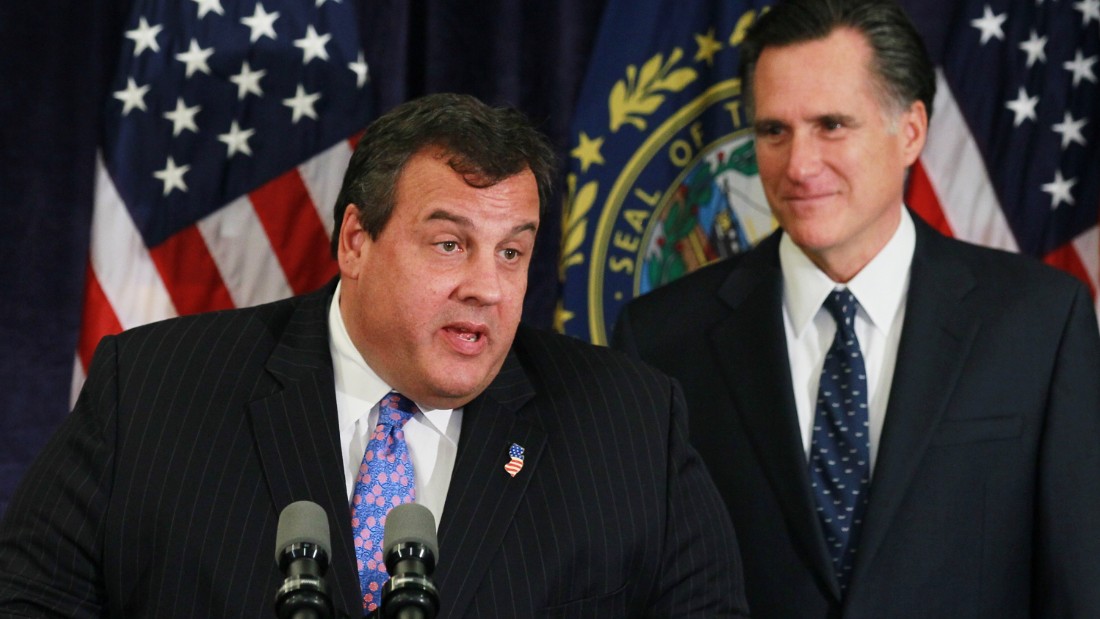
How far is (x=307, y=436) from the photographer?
219cm

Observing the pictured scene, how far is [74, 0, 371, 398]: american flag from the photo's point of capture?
351 centimetres

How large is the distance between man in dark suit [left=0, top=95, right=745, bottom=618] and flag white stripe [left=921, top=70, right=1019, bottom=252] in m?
1.61

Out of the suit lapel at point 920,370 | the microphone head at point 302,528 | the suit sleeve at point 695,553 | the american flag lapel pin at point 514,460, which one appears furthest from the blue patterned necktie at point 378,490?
the suit lapel at point 920,370

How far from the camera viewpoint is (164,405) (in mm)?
2209

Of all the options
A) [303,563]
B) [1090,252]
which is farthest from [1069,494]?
[303,563]

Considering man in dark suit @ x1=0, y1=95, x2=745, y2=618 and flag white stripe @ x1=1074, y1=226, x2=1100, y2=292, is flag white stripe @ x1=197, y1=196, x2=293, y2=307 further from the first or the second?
flag white stripe @ x1=1074, y1=226, x2=1100, y2=292

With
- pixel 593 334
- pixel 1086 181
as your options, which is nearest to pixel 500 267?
pixel 593 334

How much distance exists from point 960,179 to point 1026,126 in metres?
0.22

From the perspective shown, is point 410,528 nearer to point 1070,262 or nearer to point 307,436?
point 307,436

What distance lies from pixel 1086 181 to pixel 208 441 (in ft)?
8.20

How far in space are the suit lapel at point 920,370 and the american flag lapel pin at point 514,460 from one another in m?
0.75

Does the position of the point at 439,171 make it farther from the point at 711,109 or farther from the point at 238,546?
the point at 711,109

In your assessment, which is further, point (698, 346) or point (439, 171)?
point (698, 346)

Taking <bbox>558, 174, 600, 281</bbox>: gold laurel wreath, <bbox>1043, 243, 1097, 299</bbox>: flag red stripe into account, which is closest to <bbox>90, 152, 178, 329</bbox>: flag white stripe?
<bbox>558, 174, 600, 281</bbox>: gold laurel wreath
